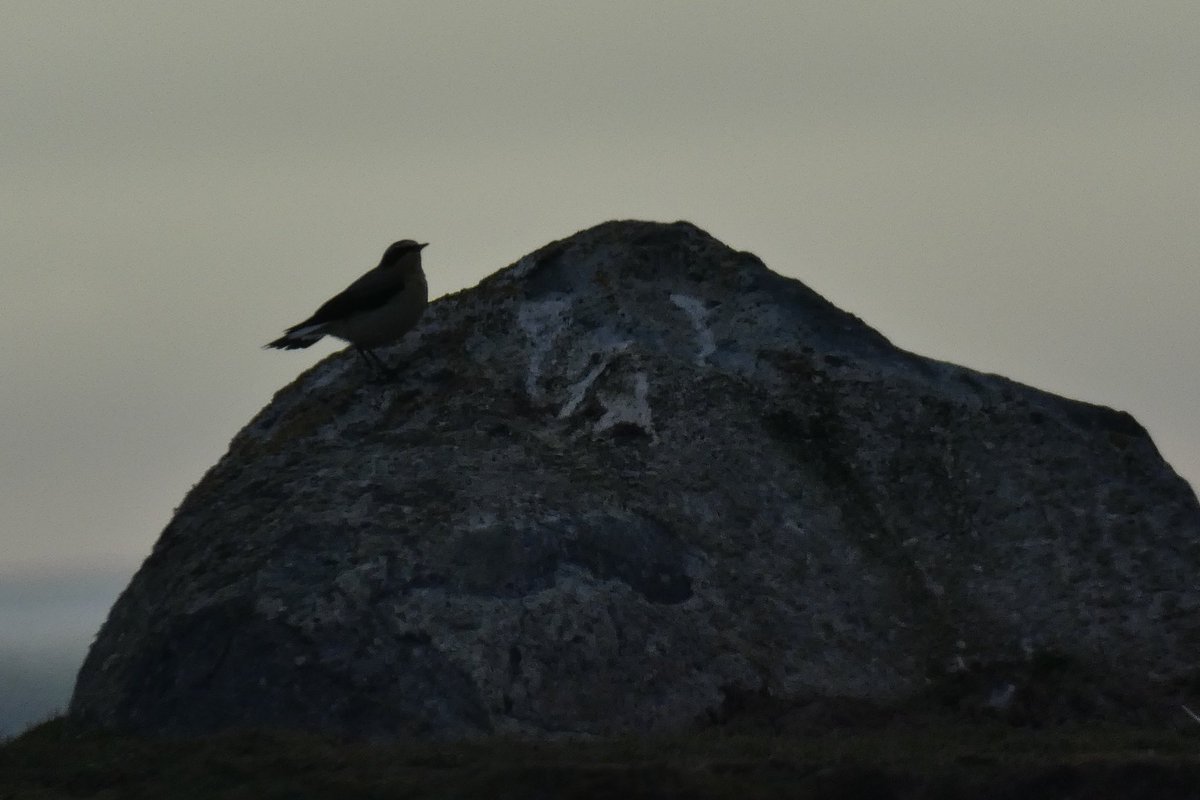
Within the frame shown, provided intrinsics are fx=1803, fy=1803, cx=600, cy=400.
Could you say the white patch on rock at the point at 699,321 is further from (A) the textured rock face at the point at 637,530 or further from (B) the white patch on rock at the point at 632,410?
(B) the white patch on rock at the point at 632,410

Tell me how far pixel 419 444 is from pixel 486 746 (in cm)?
418

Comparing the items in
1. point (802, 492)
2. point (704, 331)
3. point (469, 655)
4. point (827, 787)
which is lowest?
point (827, 787)

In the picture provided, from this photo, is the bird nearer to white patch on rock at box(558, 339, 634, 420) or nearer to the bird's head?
the bird's head

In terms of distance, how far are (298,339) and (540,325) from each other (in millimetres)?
2457

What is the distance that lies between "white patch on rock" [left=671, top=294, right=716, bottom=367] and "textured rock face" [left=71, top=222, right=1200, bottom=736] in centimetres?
3

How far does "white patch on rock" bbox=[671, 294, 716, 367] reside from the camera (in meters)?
16.8

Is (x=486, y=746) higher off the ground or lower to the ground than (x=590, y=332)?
lower

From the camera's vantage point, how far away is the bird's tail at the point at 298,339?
17453 mm

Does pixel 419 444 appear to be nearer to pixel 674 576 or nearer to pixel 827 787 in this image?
pixel 674 576

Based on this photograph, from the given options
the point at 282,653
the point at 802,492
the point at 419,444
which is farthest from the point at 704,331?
the point at 282,653

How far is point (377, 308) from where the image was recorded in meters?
16.9

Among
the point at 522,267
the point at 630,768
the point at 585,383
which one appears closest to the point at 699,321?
the point at 585,383

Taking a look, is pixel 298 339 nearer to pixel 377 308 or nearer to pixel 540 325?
pixel 377 308

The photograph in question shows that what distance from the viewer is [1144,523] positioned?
51.6ft
